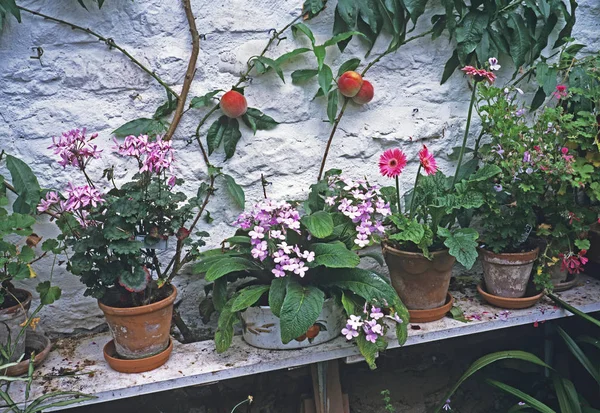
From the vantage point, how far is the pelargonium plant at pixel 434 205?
1.96m

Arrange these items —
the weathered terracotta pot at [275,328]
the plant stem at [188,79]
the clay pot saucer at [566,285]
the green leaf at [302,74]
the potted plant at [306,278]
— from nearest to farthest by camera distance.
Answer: the potted plant at [306,278] → the weathered terracotta pot at [275,328] → the plant stem at [188,79] → the green leaf at [302,74] → the clay pot saucer at [566,285]

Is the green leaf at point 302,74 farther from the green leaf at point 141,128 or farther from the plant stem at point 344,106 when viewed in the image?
the green leaf at point 141,128

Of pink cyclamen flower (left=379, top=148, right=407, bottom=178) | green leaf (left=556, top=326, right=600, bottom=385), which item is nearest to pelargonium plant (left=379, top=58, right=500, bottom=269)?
pink cyclamen flower (left=379, top=148, right=407, bottom=178)

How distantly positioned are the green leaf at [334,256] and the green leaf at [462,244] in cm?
32

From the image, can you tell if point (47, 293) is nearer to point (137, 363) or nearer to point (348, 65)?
point (137, 363)

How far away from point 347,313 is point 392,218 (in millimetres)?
357

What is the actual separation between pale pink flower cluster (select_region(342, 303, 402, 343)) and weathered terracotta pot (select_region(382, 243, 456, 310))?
220 millimetres

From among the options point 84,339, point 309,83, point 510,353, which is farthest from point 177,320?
point 510,353

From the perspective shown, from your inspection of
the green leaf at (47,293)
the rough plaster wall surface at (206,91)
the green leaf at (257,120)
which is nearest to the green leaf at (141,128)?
the rough plaster wall surface at (206,91)

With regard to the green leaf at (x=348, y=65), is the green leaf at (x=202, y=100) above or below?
below

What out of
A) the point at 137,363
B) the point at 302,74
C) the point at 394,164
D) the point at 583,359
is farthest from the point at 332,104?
the point at 583,359

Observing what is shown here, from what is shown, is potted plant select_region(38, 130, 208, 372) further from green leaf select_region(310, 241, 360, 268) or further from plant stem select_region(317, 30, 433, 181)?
plant stem select_region(317, 30, 433, 181)

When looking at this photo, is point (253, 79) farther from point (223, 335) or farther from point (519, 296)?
point (519, 296)

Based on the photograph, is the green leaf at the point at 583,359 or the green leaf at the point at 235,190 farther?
the green leaf at the point at 583,359
